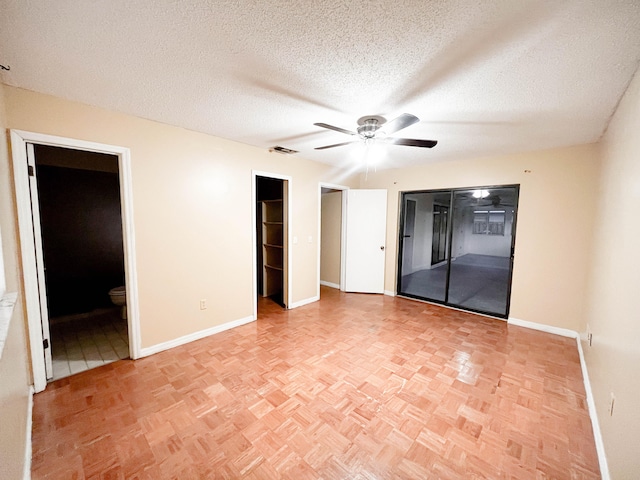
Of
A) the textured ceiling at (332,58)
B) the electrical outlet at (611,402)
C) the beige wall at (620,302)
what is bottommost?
the electrical outlet at (611,402)

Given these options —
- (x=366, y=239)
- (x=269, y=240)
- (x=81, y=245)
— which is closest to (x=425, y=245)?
(x=366, y=239)

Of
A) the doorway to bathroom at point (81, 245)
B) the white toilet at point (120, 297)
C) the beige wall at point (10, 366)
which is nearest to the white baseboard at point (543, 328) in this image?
the beige wall at point (10, 366)

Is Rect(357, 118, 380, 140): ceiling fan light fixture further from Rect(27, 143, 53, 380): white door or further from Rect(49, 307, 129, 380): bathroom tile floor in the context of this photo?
Rect(49, 307, 129, 380): bathroom tile floor

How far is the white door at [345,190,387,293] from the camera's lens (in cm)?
466

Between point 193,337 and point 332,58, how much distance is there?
2984mm

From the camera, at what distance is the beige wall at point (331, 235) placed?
5008 millimetres

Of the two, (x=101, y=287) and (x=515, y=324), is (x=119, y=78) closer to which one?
(x=101, y=287)

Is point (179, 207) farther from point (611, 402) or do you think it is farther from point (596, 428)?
point (596, 428)

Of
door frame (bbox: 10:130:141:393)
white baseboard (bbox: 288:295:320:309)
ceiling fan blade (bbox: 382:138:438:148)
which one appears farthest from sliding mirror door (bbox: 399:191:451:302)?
door frame (bbox: 10:130:141:393)

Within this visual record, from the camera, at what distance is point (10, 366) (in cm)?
128

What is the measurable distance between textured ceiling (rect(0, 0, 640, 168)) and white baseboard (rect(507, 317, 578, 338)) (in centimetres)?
232

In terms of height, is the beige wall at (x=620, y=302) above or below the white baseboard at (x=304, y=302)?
above

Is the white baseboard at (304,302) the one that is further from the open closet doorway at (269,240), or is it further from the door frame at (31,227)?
the door frame at (31,227)

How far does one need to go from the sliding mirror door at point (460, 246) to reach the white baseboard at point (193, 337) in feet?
9.50
